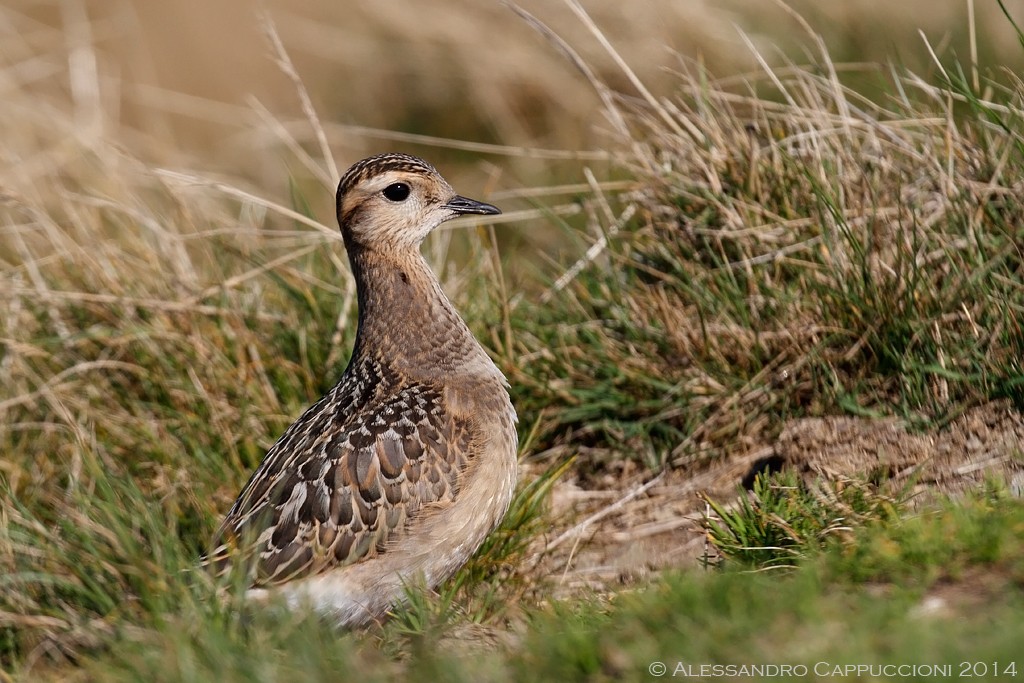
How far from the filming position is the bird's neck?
5.84 metres

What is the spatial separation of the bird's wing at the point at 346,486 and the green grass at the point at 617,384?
1.14ft

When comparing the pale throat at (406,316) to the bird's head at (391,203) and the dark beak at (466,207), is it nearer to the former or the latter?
the bird's head at (391,203)

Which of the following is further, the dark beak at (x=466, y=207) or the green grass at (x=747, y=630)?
the dark beak at (x=466, y=207)

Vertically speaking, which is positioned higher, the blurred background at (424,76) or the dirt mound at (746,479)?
the blurred background at (424,76)

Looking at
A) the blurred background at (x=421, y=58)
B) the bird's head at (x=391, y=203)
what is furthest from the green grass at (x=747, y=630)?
the blurred background at (x=421, y=58)

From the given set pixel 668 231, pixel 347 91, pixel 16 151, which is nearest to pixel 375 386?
pixel 668 231

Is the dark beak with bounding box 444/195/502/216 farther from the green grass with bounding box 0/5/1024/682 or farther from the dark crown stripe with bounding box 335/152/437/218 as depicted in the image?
the green grass with bounding box 0/5/1024/682

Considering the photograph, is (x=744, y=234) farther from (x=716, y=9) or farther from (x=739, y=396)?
(x=716, y=9)

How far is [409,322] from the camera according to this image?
5918 millimetres

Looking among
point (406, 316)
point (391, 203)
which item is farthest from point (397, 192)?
point (406, 316)

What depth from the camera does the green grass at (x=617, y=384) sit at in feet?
13.6

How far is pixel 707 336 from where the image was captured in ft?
20.3

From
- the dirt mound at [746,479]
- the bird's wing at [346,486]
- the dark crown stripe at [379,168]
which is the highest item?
the dark crown stripe at [379,168]

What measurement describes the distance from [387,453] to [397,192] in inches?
54.0
